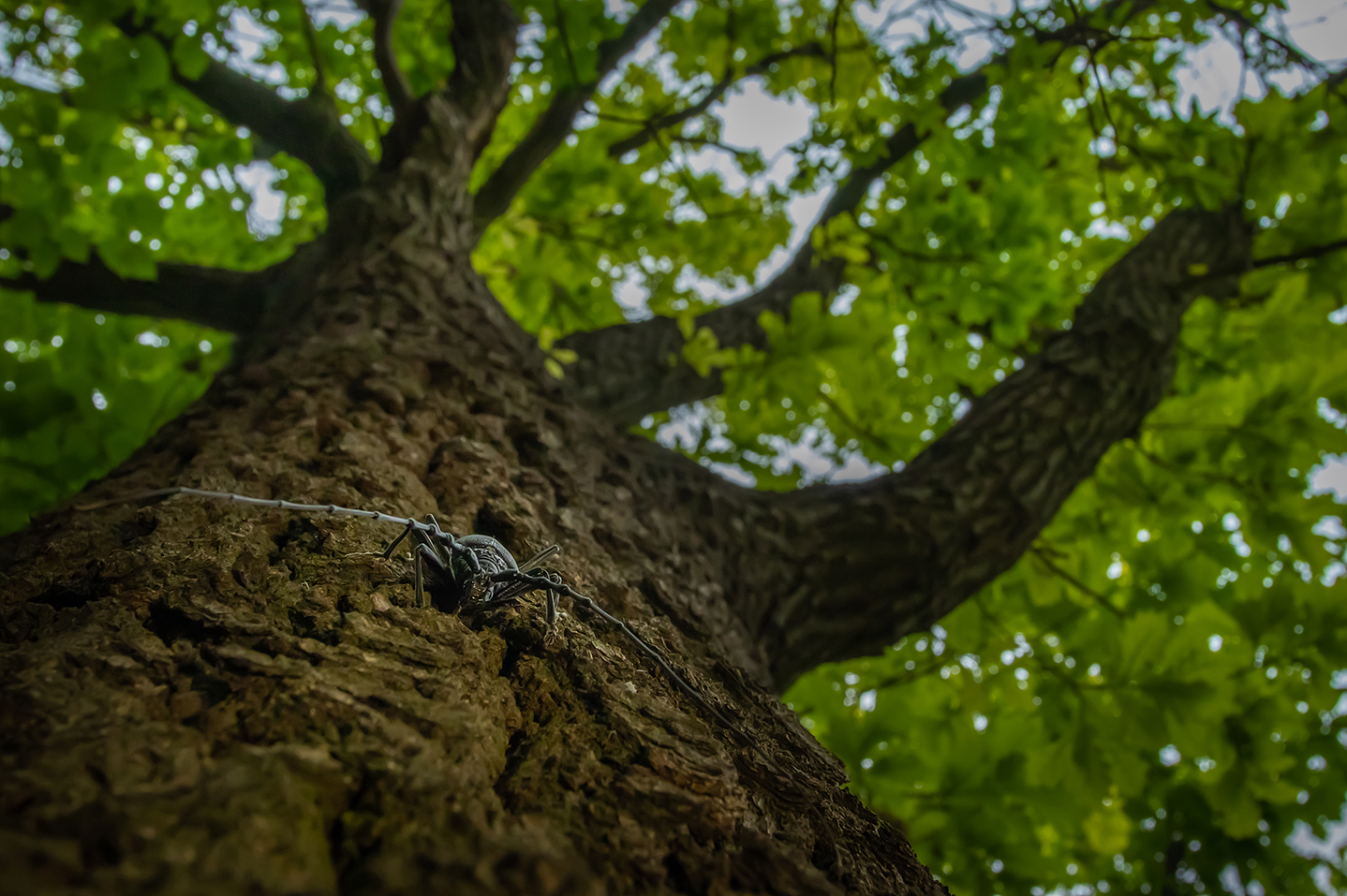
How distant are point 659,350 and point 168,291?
1391 mm

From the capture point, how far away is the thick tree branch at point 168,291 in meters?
1.82

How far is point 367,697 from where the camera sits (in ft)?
1.73

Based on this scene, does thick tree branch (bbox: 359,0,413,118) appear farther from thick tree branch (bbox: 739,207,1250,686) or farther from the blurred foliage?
thick tree branch (bbox: 739,207,1250,686)

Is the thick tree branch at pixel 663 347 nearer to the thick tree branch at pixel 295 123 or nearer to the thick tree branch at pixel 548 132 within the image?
the thick tree branch at pixel 548 132

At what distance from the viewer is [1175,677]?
5.07ft

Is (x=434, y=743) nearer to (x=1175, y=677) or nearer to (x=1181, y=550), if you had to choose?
(x=1175, y=677)

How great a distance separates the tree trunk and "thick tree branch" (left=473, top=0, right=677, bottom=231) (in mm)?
1349

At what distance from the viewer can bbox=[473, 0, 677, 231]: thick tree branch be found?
2326mm

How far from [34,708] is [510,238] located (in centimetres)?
308

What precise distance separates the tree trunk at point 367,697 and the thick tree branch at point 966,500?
1.34 ft

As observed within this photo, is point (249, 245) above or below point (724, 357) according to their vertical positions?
Answer: above

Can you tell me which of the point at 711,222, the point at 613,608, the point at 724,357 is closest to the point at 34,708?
the point at 613,608

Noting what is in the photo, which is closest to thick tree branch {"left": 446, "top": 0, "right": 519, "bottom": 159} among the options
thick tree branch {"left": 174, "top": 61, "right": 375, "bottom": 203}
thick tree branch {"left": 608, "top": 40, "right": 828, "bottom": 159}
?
thick tree branch {"left": 174, "top": 61, "right": 375, "bottom": 203}

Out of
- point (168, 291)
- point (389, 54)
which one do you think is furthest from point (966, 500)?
point (168, 291)
